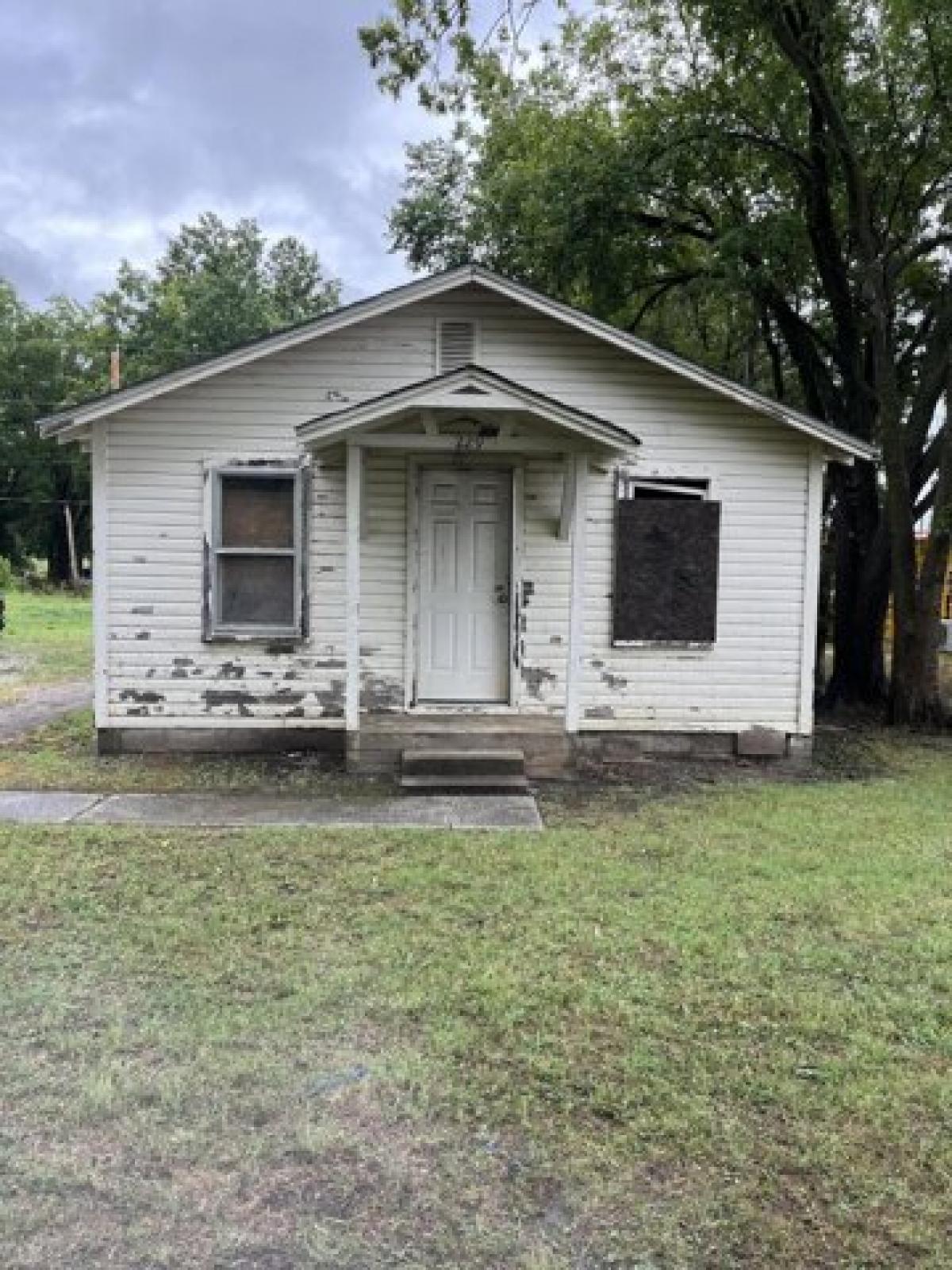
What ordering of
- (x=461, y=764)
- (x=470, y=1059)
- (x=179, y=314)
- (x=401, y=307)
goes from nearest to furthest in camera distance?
(x=470, y=1059), (x=461, y=764), (x=401, y=307), (x=179, y=314)

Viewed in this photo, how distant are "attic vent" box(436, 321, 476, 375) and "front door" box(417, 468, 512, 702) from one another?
87cm

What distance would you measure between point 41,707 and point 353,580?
4881 mm

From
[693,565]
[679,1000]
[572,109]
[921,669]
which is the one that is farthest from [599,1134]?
[572,109]

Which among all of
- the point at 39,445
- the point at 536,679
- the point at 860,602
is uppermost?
the point at 39,445

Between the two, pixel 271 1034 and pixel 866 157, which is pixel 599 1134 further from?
pixel 866 157

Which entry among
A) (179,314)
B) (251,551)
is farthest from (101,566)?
(179,314)

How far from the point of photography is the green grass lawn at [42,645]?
1293cm

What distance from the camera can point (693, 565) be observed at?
8.38m

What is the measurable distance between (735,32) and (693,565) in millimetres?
5615

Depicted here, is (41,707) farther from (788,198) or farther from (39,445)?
(39,445)

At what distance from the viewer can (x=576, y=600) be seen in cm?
→ 765

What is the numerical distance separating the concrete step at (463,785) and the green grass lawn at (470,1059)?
1.52m

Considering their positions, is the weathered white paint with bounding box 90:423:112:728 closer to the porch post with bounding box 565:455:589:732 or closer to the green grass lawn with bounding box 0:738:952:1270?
the green grass lawn with bounding box 0:738:952:1270

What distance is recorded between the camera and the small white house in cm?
798
